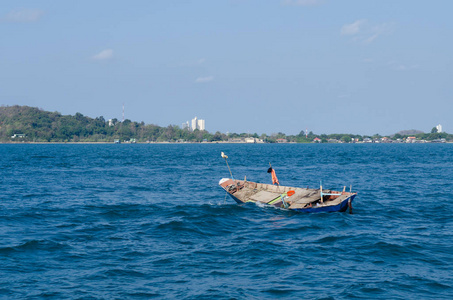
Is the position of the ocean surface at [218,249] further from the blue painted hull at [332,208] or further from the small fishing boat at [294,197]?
the small fishing boat at [294,197]

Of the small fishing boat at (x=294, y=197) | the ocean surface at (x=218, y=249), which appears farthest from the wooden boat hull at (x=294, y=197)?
the ocean surface at (x=218, y=249)

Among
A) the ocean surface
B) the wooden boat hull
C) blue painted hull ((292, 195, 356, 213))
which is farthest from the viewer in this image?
the wooden boat hull

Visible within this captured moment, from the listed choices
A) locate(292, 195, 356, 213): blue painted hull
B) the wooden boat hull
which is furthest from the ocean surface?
the wooden boat hull

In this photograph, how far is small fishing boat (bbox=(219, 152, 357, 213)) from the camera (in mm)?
32653

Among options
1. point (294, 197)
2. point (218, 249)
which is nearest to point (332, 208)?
point (294, 197)

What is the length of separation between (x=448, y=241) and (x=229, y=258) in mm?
12742

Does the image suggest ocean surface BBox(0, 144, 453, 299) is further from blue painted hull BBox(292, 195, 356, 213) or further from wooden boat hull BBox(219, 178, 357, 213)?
wooden boat hull BBox(219, 178, 357, 213)

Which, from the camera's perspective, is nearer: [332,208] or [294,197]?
[332,208]

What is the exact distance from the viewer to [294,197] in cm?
3538

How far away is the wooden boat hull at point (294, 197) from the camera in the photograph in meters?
32.6

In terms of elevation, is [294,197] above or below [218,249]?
above

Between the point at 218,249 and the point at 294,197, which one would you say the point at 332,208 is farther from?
the point at 218,249

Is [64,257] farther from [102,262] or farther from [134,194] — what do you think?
[134,194]

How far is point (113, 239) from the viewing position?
82.3 feet
